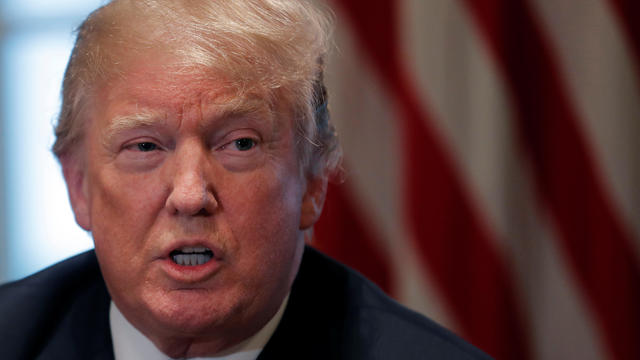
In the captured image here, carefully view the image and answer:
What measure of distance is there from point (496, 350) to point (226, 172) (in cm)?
128

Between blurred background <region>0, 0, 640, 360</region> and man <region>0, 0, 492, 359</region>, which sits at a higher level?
man <region>0, 0, 492, 359</region>

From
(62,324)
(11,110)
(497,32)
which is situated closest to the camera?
(62,324)

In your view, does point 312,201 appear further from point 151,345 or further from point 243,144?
point 151,345

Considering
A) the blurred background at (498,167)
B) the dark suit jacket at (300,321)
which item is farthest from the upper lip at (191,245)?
the blurred background at (498,167)

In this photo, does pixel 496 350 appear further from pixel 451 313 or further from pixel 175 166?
pixel 175 166

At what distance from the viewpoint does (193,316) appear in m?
0.95

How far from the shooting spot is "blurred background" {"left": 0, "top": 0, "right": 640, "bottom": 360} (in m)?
1.96

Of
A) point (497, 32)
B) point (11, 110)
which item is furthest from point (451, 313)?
point (11, 110)

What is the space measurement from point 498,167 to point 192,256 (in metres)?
1.20

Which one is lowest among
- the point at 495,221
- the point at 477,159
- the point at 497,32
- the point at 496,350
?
the point at 496,350

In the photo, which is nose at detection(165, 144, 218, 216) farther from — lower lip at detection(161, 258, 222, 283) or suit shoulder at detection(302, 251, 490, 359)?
suit shoulder at detection(302, 251, 490, 359)

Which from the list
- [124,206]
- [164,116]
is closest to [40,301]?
[124,206]

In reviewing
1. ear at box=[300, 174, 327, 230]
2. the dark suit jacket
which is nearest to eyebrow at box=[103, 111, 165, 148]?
ear at box=[300, 174, 327, 230]

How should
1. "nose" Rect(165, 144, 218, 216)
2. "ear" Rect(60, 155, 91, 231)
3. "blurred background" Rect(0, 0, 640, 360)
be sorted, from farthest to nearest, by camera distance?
"blurred background" Rect(0, 0, 640, 360) < "ear" Rect(60, 155, 91, 231) < "nose" Rect(165, 144, 218, 216)
